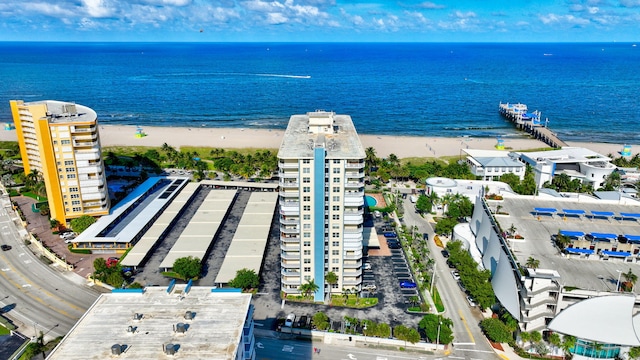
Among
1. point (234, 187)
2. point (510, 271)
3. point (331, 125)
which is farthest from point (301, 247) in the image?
point (234, 187)

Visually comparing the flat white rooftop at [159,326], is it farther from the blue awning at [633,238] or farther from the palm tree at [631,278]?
the blue awning at [633,238]

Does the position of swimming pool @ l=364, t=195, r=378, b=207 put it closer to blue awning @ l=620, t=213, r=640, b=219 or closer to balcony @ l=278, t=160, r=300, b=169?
balcony @ l=278, t=160, r=300, b=169

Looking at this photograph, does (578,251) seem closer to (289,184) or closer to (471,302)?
(471,302)

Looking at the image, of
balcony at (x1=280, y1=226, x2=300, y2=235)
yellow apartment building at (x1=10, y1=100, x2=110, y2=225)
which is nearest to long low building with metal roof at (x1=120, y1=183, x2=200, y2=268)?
yellow apartment building at (x1=10, y1=100, x2=110, y2=225)

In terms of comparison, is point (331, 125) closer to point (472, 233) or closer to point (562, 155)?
point (472, 233)

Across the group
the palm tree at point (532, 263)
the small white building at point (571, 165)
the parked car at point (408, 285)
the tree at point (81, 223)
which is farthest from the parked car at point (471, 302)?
the tree at point (81, 223)
